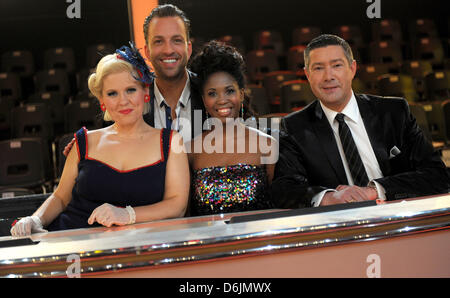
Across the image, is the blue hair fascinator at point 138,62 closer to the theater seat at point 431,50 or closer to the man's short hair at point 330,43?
the man's short hair at point 330,43

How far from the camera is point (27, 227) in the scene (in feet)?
4.70

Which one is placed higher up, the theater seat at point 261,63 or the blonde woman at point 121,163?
the theater seat at point 261,63

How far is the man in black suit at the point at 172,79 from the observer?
6.90 ft

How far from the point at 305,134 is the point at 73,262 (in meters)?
1.10

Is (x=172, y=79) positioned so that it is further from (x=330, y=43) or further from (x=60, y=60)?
(x=60, y=60)

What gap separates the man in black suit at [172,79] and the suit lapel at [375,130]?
673 millimetres

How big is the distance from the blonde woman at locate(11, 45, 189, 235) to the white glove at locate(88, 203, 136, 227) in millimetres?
149

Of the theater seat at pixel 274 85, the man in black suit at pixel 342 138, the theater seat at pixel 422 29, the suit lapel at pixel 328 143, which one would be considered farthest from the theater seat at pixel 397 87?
the suit lapel at pixel 328 143

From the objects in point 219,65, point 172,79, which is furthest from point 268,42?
point 219,65

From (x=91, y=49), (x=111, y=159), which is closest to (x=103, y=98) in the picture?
(x=111, y=159)

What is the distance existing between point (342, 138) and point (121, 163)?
31.8 inches

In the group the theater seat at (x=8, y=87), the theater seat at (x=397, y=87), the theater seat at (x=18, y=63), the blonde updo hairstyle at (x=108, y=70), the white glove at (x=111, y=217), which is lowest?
the white glove at (x=111, y=217)

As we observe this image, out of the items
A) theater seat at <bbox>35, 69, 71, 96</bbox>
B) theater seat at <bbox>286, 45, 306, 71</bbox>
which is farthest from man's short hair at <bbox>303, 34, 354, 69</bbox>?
A: theater seat at <bbox>35, 69, 71, 96</bbox>

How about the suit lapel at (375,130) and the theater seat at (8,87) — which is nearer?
the suit lapel at (375,130)
